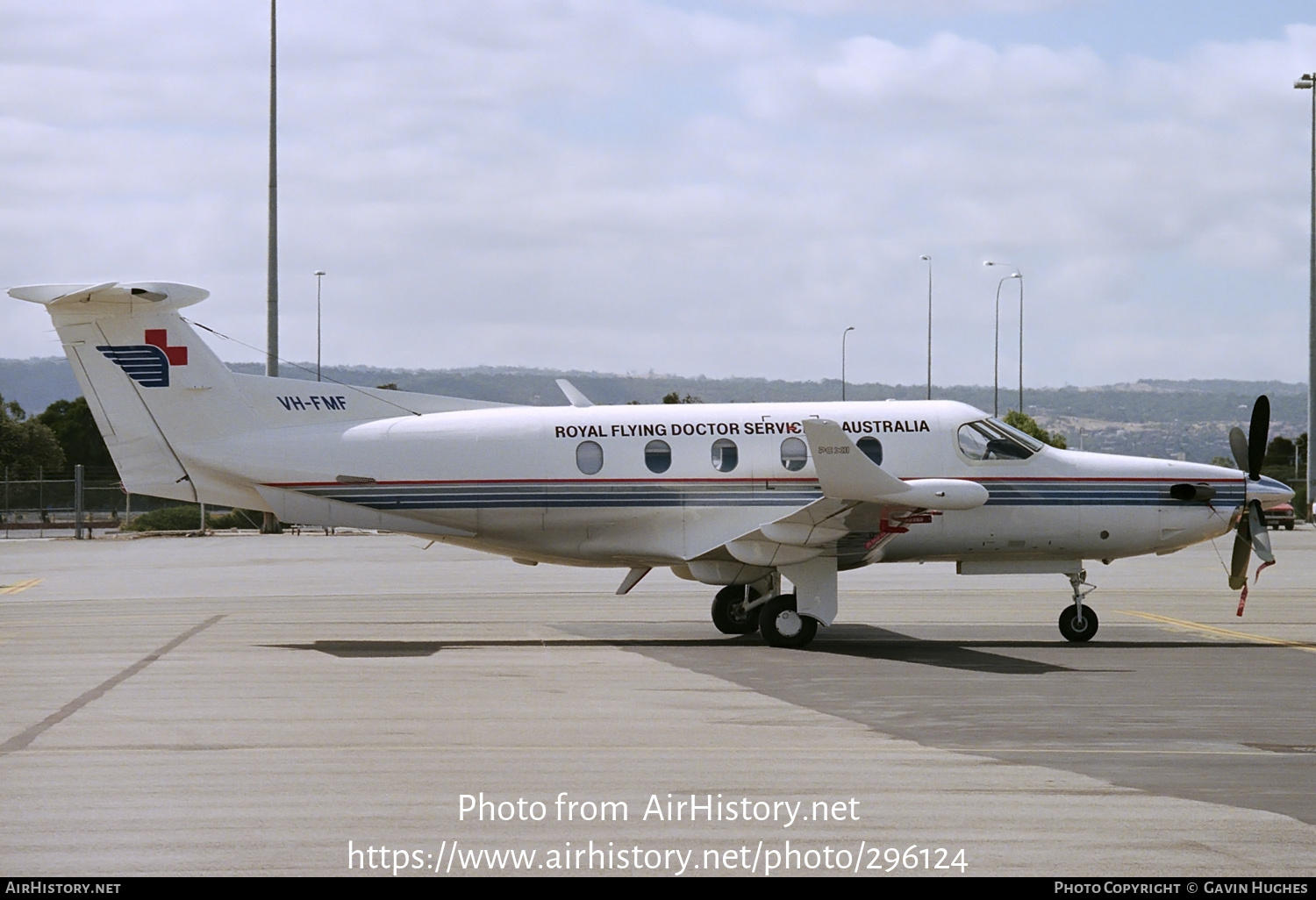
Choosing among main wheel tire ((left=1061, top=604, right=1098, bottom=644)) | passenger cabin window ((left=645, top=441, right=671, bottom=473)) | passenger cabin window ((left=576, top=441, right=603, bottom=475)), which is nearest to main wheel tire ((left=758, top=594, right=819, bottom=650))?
passenger cabin window ((left=645, top=441, right=671, bottom=473))

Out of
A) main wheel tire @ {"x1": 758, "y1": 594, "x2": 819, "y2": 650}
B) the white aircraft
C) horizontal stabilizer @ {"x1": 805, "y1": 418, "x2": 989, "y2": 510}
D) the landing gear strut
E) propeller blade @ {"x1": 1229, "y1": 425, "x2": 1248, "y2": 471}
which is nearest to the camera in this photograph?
horizontal stabilizer @ {"x1": 805, "y1": 418, "x2": 989, "y2": 510}

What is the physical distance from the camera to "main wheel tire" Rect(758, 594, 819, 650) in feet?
60.2

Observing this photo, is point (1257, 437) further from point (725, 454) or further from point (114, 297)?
point (114, 297)

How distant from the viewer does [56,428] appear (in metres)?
98.6

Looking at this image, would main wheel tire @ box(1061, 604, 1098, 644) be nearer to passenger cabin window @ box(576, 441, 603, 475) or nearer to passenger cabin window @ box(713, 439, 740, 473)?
passenger cabin window @ box(713, 439, 740, 473)

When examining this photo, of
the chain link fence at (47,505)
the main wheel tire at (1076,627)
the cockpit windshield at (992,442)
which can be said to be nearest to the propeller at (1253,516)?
the main wheel tire at (1076,627)

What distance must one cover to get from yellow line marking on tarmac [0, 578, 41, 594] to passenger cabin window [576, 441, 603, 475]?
14.6m

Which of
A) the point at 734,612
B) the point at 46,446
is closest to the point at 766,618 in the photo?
the point at 734,612

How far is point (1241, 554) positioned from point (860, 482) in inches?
239

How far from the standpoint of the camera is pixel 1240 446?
65.8 ft

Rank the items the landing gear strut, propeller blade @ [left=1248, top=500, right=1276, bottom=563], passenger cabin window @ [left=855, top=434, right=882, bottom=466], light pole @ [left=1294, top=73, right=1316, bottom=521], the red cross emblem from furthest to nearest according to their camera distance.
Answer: light pole @ [left=1294, top=73, right=1316, bottom=521] → the red cross emblem → passenger cabin window @ [left=855, top=434, right=882, bottom=466] → the landing gear strut → propeller blade @ [left=1248, top=500, right=1276, bottom=563]

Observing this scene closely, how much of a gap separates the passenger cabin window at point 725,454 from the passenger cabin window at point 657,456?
0.62m

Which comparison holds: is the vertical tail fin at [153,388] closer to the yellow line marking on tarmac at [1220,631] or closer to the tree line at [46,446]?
the yellow line marking on tarmac at [1220,631]

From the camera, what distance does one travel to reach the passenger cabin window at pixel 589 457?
63.2ft
